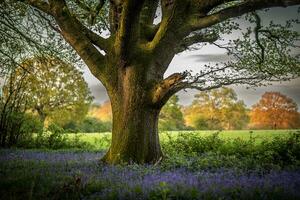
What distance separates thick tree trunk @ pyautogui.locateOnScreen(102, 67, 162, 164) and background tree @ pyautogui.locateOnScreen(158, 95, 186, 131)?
4031 cm

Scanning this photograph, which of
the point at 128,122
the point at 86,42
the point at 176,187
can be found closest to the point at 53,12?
the point at 86,42

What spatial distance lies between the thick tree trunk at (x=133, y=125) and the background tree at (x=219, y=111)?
47.4 metres

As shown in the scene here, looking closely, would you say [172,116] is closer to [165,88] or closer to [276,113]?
[276,113]

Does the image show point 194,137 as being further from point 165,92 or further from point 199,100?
point 199,100

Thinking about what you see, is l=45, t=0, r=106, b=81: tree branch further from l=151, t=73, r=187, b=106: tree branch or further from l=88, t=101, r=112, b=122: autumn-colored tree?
l=88, t=101, r=112, b=122: autumn-colored tree

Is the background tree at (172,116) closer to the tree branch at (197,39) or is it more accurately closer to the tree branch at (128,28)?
the tree branch at (197,39)

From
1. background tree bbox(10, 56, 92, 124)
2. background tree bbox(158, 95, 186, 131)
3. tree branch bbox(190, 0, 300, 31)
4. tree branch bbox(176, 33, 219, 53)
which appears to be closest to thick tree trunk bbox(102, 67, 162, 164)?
tree branch bbox(190, 0, 300, 31)

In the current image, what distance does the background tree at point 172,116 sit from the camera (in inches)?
2077

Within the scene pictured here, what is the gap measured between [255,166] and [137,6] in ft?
17.6

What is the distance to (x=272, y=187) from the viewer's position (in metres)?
6.42

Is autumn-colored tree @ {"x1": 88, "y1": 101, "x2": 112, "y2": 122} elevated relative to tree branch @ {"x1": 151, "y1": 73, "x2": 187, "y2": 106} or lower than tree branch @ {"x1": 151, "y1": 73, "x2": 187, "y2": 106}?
elevated

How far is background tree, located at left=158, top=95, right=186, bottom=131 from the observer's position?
52750mm

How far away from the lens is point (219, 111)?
6031cm

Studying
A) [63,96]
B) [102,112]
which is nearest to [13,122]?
[63,96]
